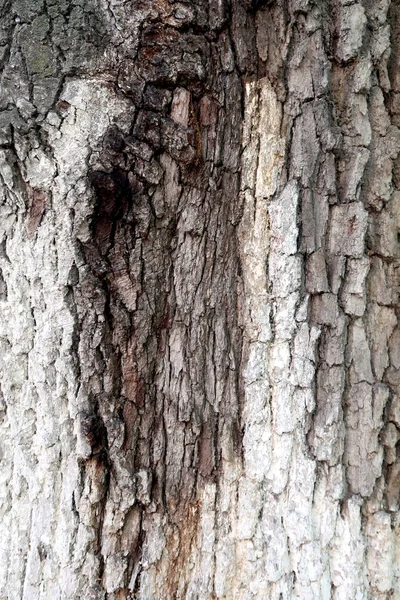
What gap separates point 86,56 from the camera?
3.92ft

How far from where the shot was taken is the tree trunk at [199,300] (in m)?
1.20

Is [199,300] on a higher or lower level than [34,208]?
lower

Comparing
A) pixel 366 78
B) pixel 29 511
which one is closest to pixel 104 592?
pixel 29 511

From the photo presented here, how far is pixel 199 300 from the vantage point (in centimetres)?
130

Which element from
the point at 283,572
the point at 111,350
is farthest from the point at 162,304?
the point at 283,572

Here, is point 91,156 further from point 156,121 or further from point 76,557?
point 76,557

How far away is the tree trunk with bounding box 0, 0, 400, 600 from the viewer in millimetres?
1199

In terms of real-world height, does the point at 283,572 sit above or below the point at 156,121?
below

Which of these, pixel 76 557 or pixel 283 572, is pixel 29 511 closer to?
pixel 76 557

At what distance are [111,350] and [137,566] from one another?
562mm

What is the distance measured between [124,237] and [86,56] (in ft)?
1.49

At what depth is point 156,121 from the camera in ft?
3.96

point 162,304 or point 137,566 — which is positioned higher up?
point 162,304

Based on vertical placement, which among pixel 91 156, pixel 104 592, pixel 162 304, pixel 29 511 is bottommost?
pixel 104 592
